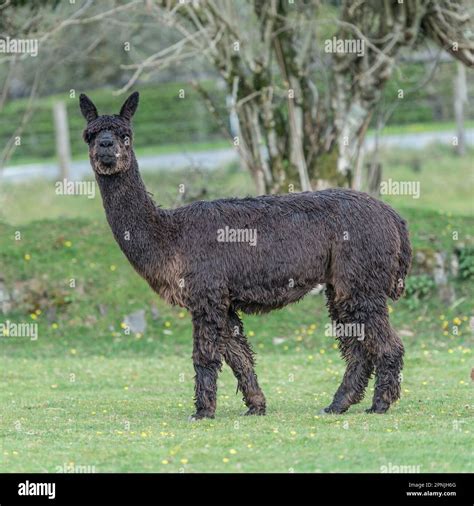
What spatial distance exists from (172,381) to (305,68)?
6.56 metres

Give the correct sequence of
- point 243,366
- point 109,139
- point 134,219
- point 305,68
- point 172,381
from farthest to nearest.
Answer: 1. point 305,68
2. point 172,381
3. point 243,366
4. point 134,219
5. point 109,139

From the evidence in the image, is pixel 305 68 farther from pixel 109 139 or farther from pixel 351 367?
pixel 109 139

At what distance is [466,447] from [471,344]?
6.94m

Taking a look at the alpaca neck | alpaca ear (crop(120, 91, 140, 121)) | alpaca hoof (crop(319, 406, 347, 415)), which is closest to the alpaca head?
alpaca ear (crop(120, 91, 140, 121))

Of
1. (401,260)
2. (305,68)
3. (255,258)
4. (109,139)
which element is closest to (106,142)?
(109,139)

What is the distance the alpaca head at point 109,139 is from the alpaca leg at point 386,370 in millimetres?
2863

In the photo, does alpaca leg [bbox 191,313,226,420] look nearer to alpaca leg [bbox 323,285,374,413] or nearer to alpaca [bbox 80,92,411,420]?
alpaca [bbox 80,92,411,420]

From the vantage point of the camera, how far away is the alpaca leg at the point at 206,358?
35.1 feet

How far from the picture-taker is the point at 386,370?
10812 mm

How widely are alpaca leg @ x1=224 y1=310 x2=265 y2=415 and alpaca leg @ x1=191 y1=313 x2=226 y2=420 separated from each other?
0.72ft

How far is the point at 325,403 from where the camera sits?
11.9 meters

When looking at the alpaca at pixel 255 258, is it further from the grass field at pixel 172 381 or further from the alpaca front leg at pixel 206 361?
the grass field at pixel 172 381

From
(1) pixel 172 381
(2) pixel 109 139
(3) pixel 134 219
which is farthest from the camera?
(1) pixel 172 381

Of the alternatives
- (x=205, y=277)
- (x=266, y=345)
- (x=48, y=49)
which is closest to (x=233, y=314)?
(x=205, y=277)
